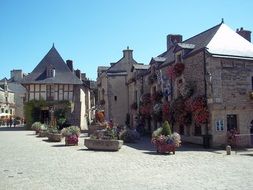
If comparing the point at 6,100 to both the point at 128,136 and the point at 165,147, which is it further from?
the point at 165,147

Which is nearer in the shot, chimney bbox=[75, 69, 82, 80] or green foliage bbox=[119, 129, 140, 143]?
green foliage bbox=[119, 129, 140, 143]

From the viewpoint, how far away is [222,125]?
17.9 meters

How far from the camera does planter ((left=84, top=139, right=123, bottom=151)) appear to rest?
15.2 m

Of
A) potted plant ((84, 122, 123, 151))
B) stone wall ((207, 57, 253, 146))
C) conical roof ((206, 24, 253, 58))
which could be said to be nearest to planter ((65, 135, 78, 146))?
potted plant ((84, 122, 123, 151))

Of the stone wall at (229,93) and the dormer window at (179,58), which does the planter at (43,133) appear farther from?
the stone wall at (229,93)

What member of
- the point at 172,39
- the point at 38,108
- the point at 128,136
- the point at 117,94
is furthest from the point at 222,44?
the point at 38,108

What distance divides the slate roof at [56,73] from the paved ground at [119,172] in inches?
819

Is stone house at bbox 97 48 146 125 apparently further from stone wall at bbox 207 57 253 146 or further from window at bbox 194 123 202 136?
stone wall at bbox 207 57 253 146

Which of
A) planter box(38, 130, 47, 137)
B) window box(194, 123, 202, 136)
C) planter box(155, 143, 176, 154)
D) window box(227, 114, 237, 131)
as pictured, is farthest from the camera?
planter box(38, 130, 47, 137)

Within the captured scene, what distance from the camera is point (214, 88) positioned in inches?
699

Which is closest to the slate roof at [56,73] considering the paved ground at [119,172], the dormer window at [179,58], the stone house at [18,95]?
the dormer window at [179,58]

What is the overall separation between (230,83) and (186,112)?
283cm

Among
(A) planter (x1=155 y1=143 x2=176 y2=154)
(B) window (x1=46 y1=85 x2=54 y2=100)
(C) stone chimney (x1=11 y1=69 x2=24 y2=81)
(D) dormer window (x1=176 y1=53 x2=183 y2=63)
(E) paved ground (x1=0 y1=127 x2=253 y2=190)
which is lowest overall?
(E) paved ground (x1=0 y1=127 x2=253 y2=190)

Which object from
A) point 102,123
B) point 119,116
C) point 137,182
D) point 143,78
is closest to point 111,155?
point 137,182
